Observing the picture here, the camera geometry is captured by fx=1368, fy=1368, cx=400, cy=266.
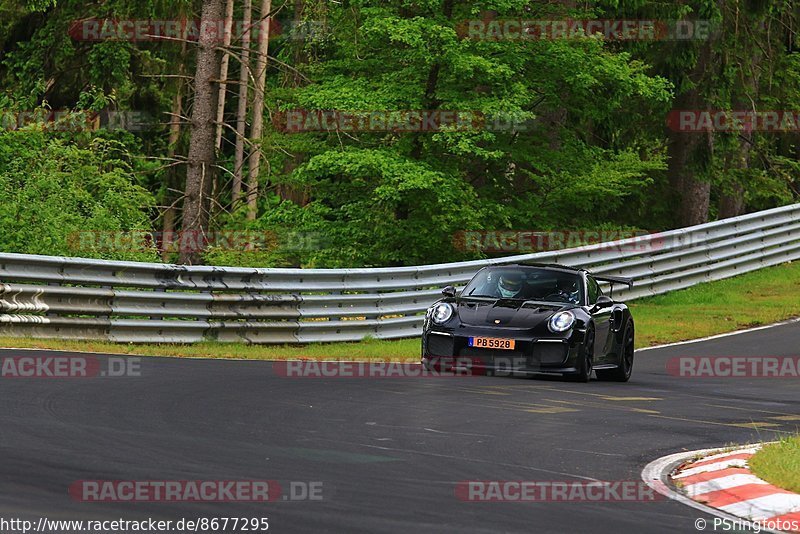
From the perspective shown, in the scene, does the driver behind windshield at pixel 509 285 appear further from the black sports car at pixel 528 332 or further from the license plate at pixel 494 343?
the license plate at pixel 494 343

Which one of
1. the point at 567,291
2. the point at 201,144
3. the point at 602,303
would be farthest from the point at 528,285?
the point at 201,144

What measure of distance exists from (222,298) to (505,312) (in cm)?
467

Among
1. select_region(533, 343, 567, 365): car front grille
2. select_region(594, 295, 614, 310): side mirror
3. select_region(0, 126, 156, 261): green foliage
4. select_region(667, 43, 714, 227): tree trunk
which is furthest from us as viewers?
select_region(667, 43, 714, 227): tree trunk

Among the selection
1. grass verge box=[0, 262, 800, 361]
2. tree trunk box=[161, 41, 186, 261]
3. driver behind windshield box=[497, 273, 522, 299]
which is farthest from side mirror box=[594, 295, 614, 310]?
tree trunk box=[161, 41, 186, 261]

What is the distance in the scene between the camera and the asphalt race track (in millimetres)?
6727

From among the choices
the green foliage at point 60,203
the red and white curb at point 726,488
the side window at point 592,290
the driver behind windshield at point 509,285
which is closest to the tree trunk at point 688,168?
the green foliage at point 60,203

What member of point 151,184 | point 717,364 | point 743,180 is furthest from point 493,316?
point 151,184

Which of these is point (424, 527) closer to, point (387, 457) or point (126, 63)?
point (387, 457)

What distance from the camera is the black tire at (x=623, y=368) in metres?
16.2

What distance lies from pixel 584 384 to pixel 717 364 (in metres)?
4.02

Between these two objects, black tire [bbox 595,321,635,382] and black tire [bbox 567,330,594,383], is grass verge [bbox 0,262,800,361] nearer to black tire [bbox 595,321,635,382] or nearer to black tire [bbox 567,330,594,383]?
black tire [bbox 595,321,635,382]

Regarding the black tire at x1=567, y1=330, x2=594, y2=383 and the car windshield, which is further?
the car windshield

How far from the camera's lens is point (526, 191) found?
2830cm

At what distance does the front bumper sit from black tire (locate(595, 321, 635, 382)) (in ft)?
3.69
